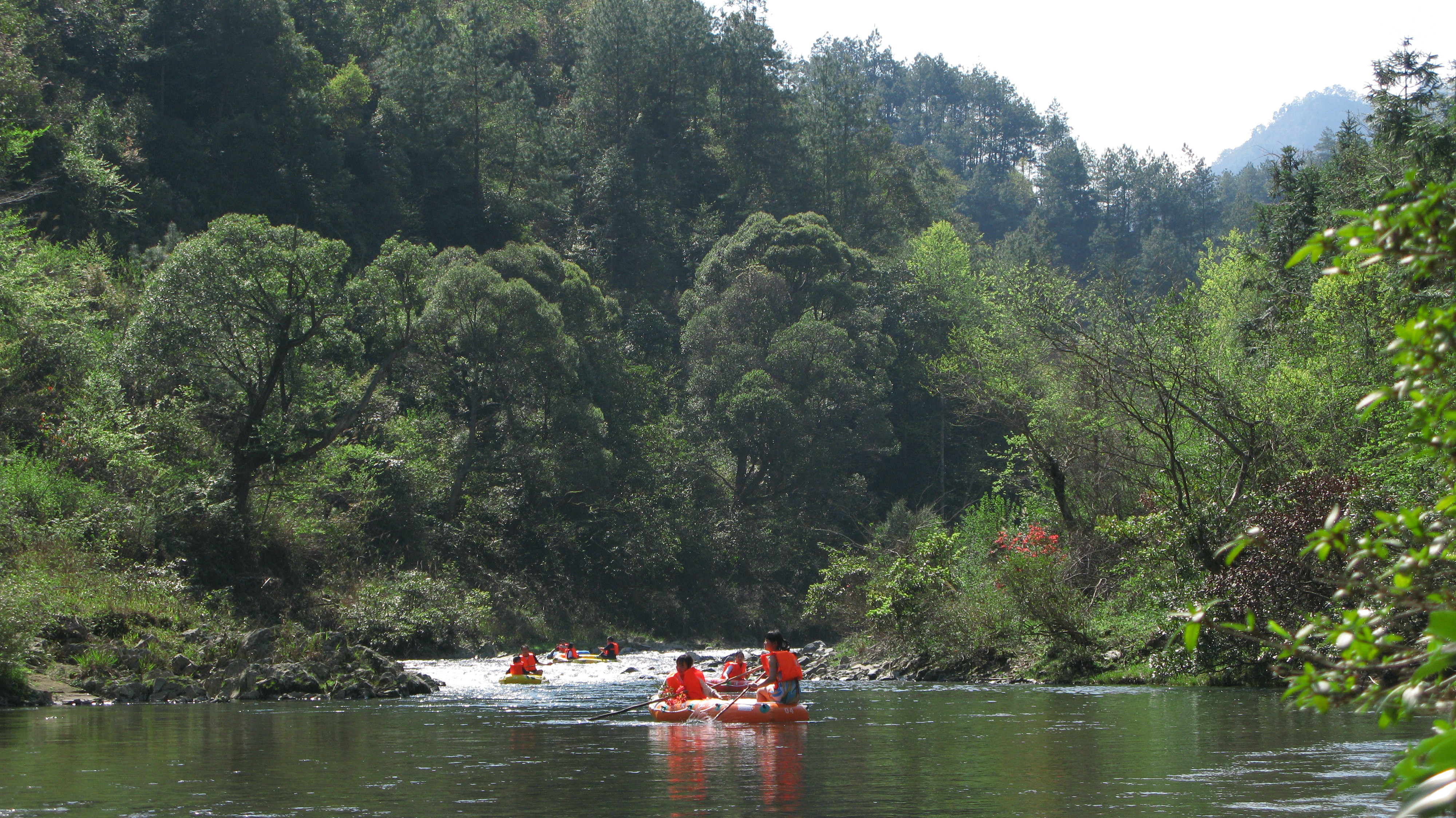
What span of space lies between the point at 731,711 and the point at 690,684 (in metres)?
1.06

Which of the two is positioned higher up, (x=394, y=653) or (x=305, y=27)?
(x=305, y=27)

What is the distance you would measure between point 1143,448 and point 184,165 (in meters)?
35.5

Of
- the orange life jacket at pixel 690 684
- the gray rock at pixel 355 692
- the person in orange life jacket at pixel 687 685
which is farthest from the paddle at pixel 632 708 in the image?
the gray rock at pixel 355 692

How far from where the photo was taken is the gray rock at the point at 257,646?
2253cm

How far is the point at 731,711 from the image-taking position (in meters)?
16.2

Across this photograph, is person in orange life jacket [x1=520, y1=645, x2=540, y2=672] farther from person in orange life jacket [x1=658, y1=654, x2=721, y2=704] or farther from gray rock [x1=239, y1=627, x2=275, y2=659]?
person in orange life jacket [x1=658, y1=654, x2=721, y2=704]

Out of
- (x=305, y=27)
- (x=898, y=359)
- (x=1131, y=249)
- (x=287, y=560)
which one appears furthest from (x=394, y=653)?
(x=1131, y=249)

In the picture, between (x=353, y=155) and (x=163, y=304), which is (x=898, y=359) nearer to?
(x=353, y=155)

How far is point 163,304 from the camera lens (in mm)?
29828

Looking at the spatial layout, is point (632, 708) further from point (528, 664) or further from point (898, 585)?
point (898, 585)

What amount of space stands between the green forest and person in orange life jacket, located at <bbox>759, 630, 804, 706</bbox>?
654 centimetres

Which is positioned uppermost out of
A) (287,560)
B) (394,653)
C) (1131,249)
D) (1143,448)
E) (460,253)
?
(1131,249)

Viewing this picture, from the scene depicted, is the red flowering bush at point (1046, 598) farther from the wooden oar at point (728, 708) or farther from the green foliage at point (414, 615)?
the green foliage at point (414, 615)

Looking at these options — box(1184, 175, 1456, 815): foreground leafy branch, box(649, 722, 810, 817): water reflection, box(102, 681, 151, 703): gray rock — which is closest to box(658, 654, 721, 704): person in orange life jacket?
box(649, 722, 810, 817): water reflection
